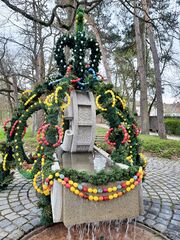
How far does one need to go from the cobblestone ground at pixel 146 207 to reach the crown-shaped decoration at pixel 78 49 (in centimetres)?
227

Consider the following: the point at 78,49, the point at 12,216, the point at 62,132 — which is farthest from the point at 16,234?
the point at 78,49

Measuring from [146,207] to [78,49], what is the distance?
270 centimetres

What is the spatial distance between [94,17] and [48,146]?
37.8 feet

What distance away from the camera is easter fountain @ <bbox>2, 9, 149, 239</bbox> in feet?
8.36

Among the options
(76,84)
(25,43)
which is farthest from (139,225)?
(25,43)

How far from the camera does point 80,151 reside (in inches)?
171

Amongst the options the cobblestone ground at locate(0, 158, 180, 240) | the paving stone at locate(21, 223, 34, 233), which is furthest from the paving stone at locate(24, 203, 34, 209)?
the paving stone at locate(21, 223, 34, 233)

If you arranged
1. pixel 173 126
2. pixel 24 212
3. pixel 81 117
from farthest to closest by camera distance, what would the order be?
pixel 173 126
pixel 81 117
pixel 24 212

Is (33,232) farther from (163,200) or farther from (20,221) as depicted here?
(163,200)

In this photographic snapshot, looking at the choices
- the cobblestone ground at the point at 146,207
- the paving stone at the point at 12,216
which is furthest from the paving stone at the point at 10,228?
the paving stone at the point at 12,216

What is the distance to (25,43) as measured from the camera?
12.6 meters

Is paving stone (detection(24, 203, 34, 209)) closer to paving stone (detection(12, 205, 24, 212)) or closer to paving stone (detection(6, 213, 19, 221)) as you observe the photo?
paving stone (detection(12, 205, 24, 212))

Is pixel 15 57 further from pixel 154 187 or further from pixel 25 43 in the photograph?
pixel 154 187

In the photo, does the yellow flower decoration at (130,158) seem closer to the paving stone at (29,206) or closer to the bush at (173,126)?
the paving stone at (29,206)
